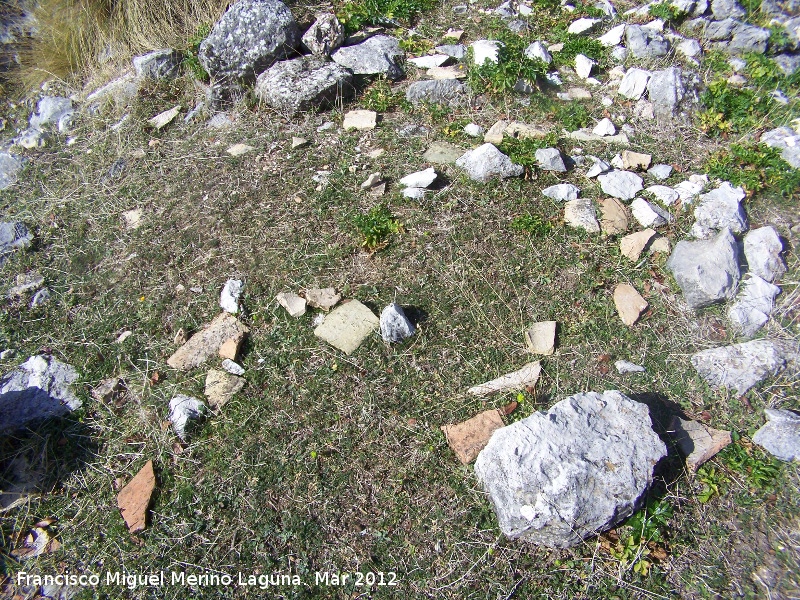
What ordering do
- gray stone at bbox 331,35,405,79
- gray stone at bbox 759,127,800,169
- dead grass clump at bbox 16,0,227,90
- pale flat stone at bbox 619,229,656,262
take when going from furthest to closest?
1. dead grass clump at bbox 16,0,227,90
2. gray stone at bbox 331,35,405,79
3. gray stone at bbox 759,127,800,169
4. pale flat stone at bbox 619,229,656,262

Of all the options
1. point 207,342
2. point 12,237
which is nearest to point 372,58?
point 207,342

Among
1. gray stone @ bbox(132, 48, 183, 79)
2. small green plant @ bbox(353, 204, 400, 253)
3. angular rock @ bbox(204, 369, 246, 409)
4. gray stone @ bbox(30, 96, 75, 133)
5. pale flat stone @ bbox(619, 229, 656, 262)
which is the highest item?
gray stone @ bbox(132, 48, 183, 79)

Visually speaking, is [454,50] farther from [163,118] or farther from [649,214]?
[163,118]

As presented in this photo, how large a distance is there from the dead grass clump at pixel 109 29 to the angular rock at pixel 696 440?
18.5 ft

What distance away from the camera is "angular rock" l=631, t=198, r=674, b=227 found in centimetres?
380

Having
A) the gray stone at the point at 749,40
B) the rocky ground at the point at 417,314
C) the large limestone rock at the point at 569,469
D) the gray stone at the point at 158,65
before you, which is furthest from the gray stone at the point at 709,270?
the gray stone at the point at 158,65

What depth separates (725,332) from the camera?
3.33 m

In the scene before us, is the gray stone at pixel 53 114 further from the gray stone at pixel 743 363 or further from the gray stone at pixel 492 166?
the gray stone at pixel 743 363

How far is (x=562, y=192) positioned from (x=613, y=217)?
15.7 inches

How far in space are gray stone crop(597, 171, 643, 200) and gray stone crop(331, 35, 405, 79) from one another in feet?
7.38

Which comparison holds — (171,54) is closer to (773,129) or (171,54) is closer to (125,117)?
(125,117)

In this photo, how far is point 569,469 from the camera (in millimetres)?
2500

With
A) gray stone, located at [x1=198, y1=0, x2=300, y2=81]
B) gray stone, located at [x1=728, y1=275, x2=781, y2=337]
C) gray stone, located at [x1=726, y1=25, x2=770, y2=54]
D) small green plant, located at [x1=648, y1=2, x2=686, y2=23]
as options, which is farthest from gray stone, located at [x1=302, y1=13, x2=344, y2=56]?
gray stone, located at [x1=728, y1=275, x2=781, y2=337]

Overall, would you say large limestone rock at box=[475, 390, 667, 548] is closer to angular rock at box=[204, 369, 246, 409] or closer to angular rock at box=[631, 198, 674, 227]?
angular rock at box=[204, 369, 246, 409]
